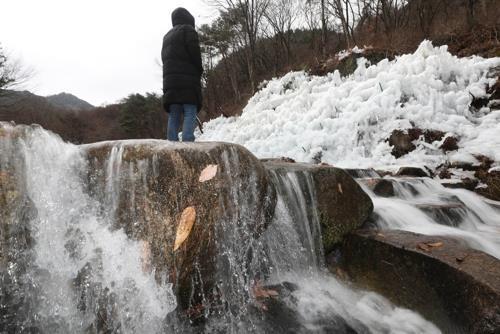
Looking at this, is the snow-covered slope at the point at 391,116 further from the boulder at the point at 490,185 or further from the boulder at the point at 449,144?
the boulder at the point at 490,185

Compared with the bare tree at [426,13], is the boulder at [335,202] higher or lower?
lower

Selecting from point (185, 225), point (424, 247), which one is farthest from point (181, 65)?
point (424, 247)

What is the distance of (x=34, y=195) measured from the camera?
2.29 m

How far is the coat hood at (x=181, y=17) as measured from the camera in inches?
153

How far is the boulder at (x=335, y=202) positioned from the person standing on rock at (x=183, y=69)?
1.22m

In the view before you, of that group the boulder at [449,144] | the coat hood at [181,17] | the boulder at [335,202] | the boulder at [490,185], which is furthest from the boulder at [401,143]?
the coat hood at [181,17]

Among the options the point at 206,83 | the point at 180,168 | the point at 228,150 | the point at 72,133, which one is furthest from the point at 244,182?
the point at 72,133

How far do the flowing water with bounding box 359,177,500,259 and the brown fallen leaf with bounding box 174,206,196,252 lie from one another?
2065 millimetres

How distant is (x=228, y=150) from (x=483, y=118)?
5.39 metres

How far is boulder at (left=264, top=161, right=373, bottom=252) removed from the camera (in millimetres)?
3143

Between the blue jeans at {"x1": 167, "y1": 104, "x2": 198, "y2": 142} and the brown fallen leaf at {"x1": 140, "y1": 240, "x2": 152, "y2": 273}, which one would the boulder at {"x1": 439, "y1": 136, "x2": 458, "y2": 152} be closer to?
the blue jeans at {"x1": 167, "y1": 104, "x2": 198, "y2": 142}

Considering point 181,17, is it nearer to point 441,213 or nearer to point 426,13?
point 441,213

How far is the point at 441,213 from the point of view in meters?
3.65

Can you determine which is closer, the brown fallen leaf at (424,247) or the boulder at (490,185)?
the brown fallen leaf at (424,247)
